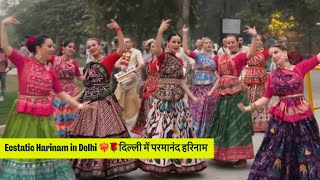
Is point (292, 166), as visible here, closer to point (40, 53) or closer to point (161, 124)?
point (161, 124)

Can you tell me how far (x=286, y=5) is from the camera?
33.2 metres

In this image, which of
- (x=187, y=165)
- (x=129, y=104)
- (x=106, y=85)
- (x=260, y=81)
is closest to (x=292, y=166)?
(x=187, y=165)

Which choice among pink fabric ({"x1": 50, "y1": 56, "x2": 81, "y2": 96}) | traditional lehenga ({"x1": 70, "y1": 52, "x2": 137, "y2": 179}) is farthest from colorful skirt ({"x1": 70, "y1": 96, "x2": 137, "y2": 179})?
pink fabric ({"x1": 50, "y1": 56, "x2": 81, "y2": 96})

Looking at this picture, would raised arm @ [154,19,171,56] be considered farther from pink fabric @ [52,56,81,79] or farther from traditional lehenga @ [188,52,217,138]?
traditional lehenga @ [188,52,217,138]

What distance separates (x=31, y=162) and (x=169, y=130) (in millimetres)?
2004

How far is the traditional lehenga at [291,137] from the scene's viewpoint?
544cm

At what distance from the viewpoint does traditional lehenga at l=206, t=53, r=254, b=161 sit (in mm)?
7117

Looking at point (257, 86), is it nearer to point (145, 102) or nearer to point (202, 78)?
point (202, 78)

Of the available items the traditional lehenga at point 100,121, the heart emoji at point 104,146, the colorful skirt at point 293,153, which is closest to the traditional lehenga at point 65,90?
the traditional lehenga at point 100,121

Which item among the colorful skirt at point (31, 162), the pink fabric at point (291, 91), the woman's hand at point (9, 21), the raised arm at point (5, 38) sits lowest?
the colorful skirt at point (31, 162)

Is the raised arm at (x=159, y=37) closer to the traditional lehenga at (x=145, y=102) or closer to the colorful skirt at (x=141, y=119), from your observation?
the traditional lehenga at (x=145, y=102)

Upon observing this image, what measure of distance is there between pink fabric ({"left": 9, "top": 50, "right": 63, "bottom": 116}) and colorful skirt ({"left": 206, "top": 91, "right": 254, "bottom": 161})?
2.72 m

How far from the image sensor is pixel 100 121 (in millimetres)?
6227

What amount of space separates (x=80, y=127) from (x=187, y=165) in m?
1.36
